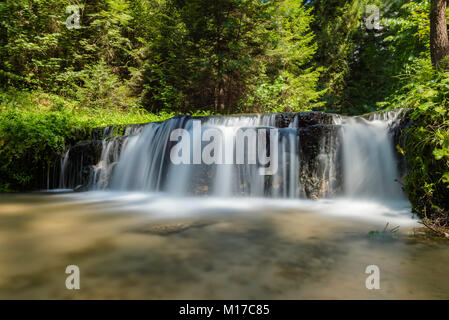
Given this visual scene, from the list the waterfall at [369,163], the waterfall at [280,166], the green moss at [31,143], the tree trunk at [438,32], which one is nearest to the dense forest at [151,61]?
the green moss at [31,143]

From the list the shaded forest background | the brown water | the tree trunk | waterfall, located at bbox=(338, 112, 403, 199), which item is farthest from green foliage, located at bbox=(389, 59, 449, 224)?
the shaded forest background

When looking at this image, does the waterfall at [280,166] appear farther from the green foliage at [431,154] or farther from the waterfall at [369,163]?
the green foliage at [431,154]

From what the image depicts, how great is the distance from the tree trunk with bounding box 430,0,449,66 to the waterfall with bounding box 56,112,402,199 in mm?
1806

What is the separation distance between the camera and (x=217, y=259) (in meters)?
1.78

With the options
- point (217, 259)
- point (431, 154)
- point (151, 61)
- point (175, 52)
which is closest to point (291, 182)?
point (431, 154)

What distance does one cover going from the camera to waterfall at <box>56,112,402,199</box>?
181 inches

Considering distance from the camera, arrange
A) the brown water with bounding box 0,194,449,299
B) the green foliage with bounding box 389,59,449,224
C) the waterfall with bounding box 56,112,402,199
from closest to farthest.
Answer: the brown water with bounding box 0,194,449,299
the green foliage with bounding box 389,59,449,224
the waterfall with bounding box 56,112,402,199

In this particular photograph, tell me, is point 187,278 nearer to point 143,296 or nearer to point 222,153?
point 143,296

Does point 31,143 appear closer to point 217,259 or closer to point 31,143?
point 31,143

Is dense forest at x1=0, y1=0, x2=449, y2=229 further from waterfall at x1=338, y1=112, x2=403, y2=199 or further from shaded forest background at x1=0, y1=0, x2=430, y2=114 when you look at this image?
waterfall at x1=338, y1=112, x2=403, y2=199

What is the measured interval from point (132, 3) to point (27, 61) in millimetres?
7080

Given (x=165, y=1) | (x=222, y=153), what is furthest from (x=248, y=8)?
(x=222, y=153)

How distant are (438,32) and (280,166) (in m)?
5.15

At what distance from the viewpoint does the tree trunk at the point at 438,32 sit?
5457 millimetres
